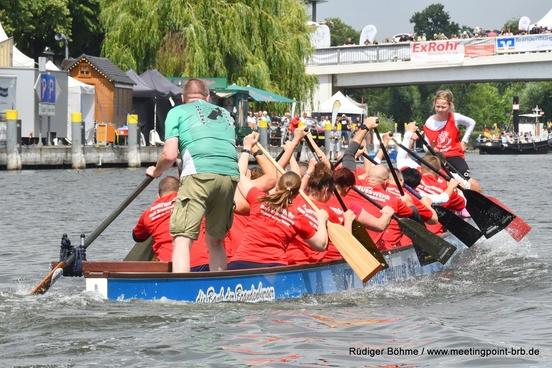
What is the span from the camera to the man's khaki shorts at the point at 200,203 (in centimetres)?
997

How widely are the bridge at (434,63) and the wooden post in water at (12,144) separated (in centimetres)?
2994

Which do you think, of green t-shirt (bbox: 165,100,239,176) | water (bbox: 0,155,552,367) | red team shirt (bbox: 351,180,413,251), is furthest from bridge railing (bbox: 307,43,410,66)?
green t-shirt (bbox: 165,100,239,176)

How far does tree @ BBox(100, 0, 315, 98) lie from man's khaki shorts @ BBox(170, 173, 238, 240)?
31.4m

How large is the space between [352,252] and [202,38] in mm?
31277

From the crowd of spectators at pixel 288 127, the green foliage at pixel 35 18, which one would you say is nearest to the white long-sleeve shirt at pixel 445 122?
the crowd of spectators at pixel 288 127

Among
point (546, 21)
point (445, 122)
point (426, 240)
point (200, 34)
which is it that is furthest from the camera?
point (546, 21)

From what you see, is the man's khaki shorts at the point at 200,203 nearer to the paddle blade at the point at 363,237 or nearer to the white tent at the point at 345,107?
the paddle blade at the point at 363,237

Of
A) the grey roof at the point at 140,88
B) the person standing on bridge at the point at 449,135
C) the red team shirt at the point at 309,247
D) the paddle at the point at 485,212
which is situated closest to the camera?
the red team shirt at the point at 309,247

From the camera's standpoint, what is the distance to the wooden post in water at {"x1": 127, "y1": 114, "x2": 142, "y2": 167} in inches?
1340

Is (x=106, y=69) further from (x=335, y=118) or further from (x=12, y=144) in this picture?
(x=335, y=118)

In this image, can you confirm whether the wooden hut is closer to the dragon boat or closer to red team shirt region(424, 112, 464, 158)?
red team shirt region(424, 112, 464, 158)

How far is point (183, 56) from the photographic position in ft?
139

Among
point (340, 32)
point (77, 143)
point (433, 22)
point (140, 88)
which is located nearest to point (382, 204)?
point (77, 143)

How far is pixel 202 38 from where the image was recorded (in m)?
41.4
